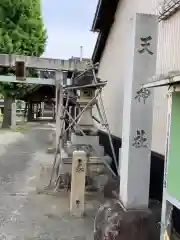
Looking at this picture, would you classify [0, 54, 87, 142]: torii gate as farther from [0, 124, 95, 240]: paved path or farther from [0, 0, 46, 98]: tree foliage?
[0, 0, 46, 98]: tree foliage

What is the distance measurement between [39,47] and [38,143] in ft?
26.7

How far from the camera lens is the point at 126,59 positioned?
265 inches

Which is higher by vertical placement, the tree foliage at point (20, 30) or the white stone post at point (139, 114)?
the tree foliage at point (20, 30)

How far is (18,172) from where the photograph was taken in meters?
10.6

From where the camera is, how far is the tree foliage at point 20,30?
2136 cm

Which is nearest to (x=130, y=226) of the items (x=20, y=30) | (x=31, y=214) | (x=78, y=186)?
(x=78, y=186)

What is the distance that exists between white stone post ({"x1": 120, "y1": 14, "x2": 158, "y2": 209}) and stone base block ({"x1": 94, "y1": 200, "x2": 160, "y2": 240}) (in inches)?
9.1

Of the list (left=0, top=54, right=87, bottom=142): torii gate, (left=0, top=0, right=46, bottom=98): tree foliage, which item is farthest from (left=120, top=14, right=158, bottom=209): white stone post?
(left=0, top=0, right=46, bottom=98): tree foliage

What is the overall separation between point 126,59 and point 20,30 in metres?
17.2

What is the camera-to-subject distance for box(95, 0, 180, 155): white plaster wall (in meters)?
5.68

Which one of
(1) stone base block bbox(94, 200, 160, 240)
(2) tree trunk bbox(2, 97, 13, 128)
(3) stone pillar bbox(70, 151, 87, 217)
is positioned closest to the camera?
(1) stone base block bbox(94, 200, 160, 240)

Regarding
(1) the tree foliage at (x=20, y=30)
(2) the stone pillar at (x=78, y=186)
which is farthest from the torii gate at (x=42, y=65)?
(1) the tree foliage at (x=20, y=30)

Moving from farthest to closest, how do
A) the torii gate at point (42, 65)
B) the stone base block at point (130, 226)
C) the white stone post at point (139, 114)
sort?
the torii gate at point (42, 65), the white stone post at point (139, 114), the stone base block at point (130, 226)

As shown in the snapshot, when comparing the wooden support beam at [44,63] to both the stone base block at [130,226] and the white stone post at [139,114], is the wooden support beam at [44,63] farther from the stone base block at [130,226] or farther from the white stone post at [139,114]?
the stone base block at [130,226]
